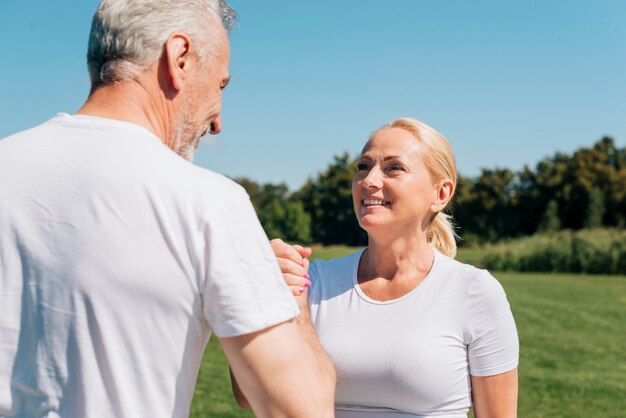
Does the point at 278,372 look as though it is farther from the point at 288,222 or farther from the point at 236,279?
the point at 288,222

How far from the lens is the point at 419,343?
2.73 meters

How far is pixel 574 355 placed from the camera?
12258 mm

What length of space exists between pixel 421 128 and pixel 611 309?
1807cm

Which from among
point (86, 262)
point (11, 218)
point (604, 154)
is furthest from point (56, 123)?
point (604, 154)

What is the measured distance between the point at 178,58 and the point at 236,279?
24.4 inches

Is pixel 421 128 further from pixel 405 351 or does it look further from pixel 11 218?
pixel 11 218

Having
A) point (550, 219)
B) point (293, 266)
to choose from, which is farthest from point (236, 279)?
point (550, 219)

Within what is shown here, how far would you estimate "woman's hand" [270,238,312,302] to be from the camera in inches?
89.8

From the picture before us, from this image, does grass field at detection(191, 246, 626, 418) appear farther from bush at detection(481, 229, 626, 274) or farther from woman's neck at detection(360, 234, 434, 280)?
bush at detection(481, 229, 626, 274)

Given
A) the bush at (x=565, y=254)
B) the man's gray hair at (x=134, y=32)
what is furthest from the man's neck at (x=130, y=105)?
Result: the bush at (x=565, y=254)

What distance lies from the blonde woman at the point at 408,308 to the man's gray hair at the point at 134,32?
34.7 inches

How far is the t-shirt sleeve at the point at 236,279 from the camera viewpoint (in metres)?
1.50

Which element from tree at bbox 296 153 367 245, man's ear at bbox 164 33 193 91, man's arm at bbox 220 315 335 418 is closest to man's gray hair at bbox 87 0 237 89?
man's ear at bbox 164 33 193 91

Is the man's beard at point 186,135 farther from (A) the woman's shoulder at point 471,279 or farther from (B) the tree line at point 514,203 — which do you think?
(B) the tree line at point 514,203
